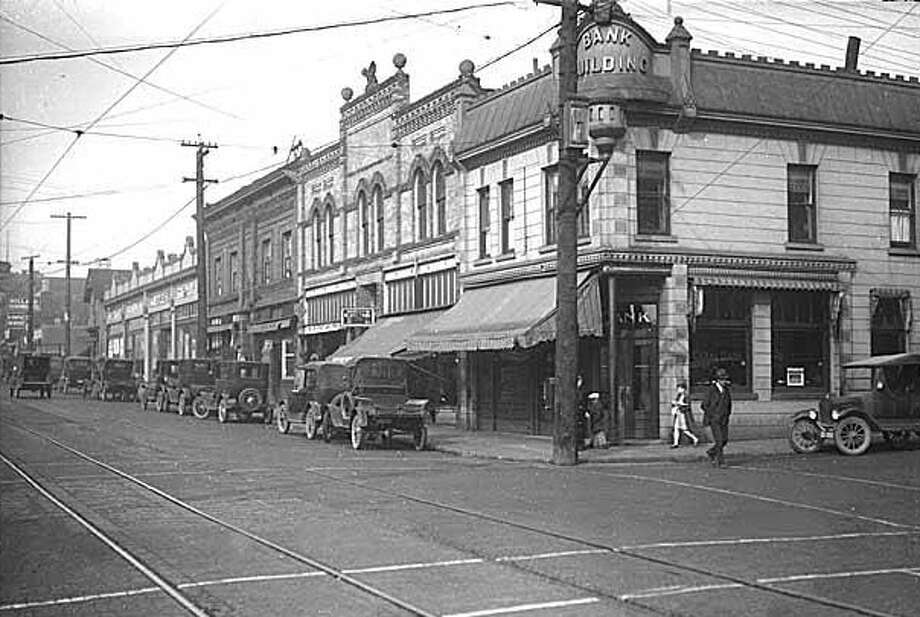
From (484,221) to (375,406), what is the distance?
7736mm

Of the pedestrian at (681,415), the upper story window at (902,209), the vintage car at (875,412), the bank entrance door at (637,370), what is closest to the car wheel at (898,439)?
the vintage car at (875,412)

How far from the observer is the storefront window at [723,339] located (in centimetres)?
2592

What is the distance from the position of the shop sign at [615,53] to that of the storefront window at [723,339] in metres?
5.31

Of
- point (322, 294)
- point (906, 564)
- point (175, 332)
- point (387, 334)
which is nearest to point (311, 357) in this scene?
point (322, 294)

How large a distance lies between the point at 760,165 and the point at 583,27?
5.22 metres

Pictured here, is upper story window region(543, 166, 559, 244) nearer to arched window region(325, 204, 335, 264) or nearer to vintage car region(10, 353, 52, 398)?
arched window region(325, 204, 335, 264)

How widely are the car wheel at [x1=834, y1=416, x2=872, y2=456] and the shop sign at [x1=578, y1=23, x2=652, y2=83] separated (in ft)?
29.1

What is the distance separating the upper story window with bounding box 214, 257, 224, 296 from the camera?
188 feet

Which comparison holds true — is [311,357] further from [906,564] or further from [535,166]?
[906,564]

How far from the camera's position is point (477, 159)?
3088cm

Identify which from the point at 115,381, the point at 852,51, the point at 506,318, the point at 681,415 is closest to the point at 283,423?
the point at 506,318

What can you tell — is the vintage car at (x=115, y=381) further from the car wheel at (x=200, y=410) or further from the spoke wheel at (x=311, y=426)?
the spoke wheel at (x=311, y=426)

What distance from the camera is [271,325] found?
159 ft

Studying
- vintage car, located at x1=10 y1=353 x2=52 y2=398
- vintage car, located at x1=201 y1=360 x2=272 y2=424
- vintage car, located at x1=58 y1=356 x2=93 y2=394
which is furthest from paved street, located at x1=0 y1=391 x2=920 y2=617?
A: vintage car, located at x1=58 y1=356 x2=93 y2=394
